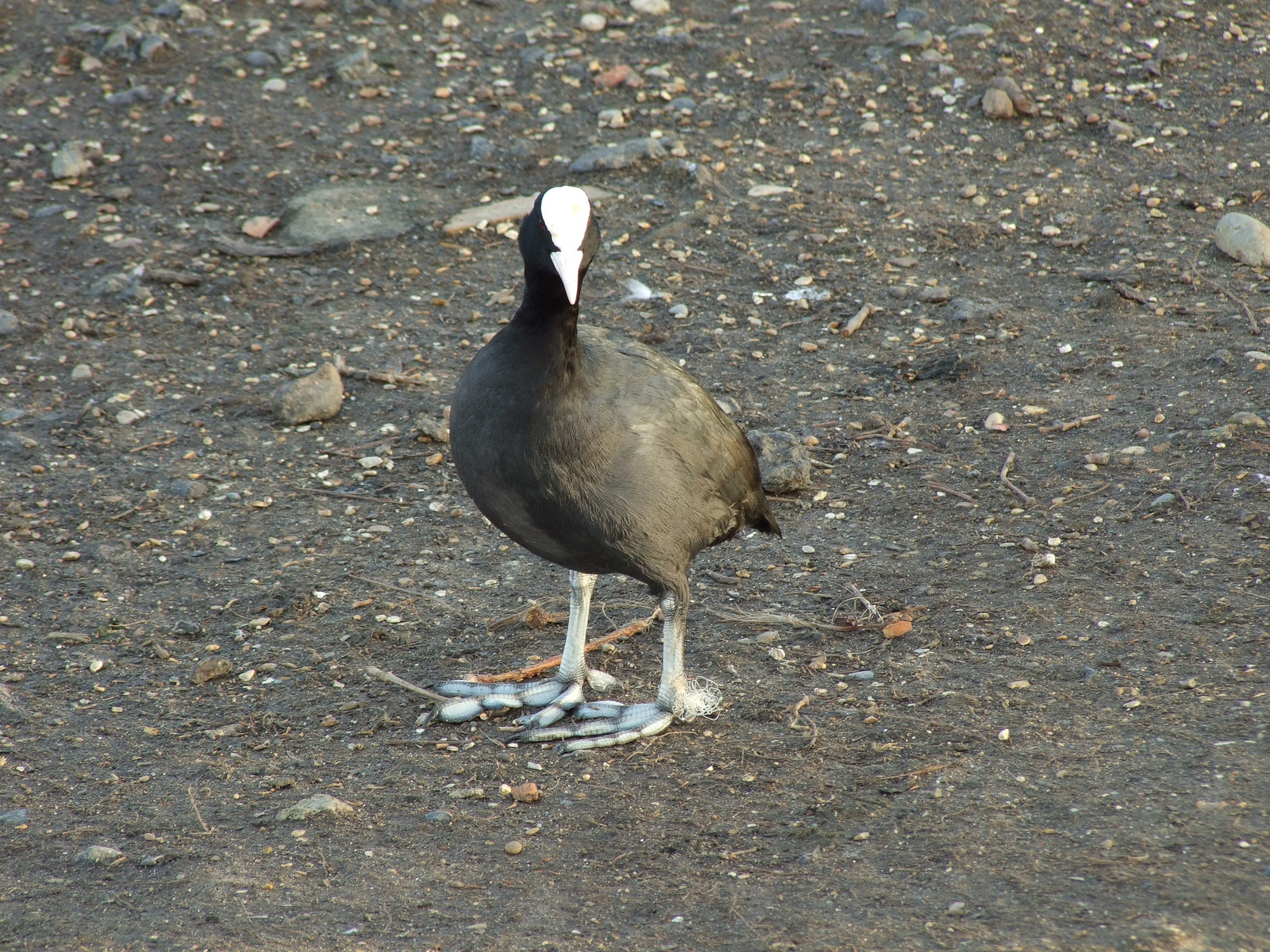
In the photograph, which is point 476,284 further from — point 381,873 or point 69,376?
point 381,873

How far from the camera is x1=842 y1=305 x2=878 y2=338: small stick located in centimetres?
711

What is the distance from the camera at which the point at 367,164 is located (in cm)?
873

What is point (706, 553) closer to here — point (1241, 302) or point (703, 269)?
point (703, 269)

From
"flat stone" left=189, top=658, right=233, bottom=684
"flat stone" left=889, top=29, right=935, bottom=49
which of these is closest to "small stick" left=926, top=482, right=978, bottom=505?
"flat stone" left=189, top=658, right=233, bottom=684

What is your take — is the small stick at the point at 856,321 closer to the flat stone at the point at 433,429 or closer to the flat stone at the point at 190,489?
the flat stone at the point at 433,429

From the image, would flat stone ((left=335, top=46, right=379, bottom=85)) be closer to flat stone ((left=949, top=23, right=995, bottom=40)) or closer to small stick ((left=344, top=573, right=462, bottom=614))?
flat stone ((left=949, top=23, right=995, bottom=40))

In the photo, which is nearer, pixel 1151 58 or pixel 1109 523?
pixel 1109 523

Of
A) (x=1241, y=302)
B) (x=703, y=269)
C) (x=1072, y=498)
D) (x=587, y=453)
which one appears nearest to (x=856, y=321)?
(x=703, y=269)

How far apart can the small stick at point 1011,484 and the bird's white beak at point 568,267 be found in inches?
113

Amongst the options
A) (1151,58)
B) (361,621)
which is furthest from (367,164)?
(1151,58)

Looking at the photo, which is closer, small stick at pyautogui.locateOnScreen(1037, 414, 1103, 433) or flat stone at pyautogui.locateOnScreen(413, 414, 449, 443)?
small stick at pyautogui.locateOnScreen(1037, 414, 1103, 433)

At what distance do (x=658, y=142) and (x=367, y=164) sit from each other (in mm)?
2142

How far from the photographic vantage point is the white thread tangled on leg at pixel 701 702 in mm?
4465

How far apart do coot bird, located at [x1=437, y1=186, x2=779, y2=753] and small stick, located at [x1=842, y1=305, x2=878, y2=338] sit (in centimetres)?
280
